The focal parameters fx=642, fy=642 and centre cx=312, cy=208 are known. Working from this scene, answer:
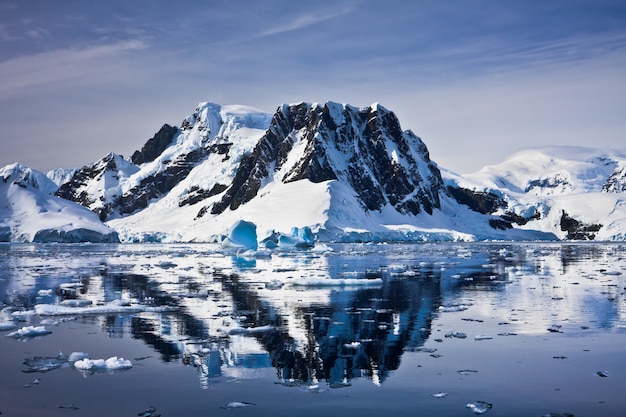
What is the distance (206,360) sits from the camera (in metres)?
13.4

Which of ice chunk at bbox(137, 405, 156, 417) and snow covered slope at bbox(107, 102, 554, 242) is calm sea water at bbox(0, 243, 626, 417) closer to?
ice chunk at bbox(137, 405, 156, 417)

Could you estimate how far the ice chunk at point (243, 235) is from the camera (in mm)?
78625

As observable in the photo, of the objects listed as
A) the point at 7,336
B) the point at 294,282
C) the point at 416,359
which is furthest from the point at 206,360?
the point at 294,282

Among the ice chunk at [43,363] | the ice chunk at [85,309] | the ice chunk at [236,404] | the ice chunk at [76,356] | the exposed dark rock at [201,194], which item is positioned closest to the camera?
the ice chunk at [236,404]

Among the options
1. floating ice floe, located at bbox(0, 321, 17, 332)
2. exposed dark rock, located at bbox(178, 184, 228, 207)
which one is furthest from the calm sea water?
exposed dark rock, located at bbox(178, 184, 228, 207)

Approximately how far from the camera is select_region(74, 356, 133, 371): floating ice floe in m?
12.6

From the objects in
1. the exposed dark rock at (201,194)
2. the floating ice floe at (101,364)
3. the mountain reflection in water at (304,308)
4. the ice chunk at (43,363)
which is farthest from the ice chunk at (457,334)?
the exposed dark rock at (201,194)

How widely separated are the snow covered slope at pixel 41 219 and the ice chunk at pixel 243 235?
48132 mm

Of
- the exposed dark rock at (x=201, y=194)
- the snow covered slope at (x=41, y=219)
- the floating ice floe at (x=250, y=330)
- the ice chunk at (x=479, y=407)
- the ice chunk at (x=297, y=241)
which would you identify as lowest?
the ice chunk at (x=479, y=407)

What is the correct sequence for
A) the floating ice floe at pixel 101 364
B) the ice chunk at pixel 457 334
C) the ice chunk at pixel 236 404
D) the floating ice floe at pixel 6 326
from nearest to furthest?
the ice chunk at pixel 236 404 → the floating ice floe at pixel 101 364 → the ice chunk at pixel 457 334 → the floating ice floe at pixel 6 326

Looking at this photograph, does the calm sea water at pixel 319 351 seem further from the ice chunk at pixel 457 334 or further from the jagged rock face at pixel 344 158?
the jagged rock face at pixel 344 158

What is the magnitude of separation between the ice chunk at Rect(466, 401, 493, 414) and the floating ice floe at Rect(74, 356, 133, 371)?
6.72 meters

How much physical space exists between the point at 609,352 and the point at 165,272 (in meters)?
29.1

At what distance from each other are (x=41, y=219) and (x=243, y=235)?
187 feet
